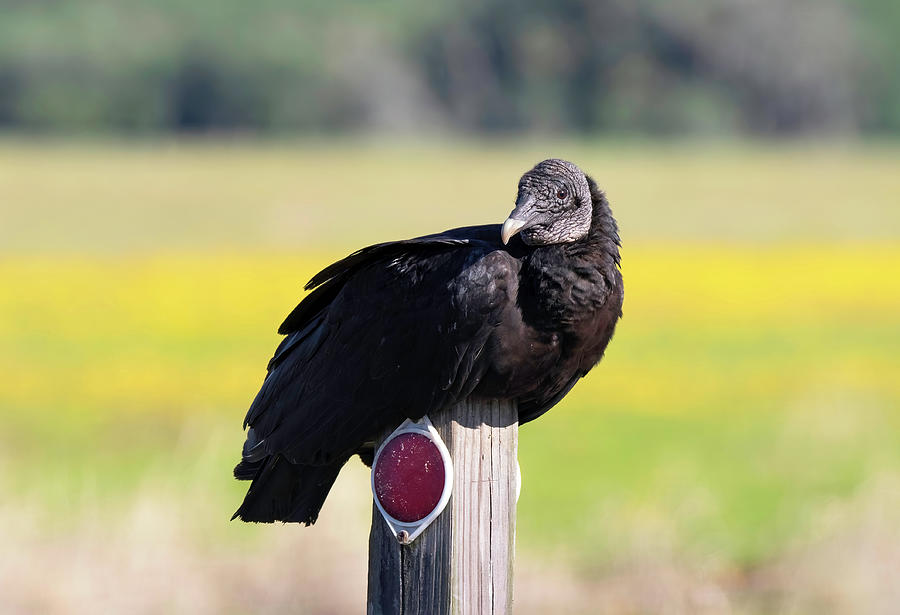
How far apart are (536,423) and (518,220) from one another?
6.95 metres

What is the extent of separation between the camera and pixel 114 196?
23703 mm

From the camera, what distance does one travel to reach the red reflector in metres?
2.59

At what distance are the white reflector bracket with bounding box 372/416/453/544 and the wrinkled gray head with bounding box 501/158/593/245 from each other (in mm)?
496

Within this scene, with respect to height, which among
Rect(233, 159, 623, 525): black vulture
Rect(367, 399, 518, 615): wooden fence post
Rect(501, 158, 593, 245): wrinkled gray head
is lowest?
Rect(367, 399, 518, 615): wooden fence post

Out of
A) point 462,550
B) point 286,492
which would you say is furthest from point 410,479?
point 286,492

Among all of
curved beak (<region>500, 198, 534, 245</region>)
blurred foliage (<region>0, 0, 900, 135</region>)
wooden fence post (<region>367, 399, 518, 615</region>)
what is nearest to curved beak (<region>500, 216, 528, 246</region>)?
curved beak (<region>500, 198, 534, 245</region>)

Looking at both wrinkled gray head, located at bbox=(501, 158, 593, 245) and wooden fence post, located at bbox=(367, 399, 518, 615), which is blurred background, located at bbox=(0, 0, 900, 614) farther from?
wrinkled gray head, located at bbox=(501, 158, 593, 245)

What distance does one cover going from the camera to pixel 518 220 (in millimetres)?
2607

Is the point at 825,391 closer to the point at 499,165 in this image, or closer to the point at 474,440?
the point at 474,440

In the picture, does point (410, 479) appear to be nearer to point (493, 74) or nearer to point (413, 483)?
point (413, 483)

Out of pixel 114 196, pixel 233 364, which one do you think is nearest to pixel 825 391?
pixel 233 364

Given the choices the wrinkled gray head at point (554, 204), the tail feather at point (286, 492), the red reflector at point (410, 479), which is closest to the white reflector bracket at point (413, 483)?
the red reflector at point (410, 479)

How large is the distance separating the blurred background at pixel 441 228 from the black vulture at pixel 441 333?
2.32 metres

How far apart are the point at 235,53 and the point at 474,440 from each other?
4524 centimetres
